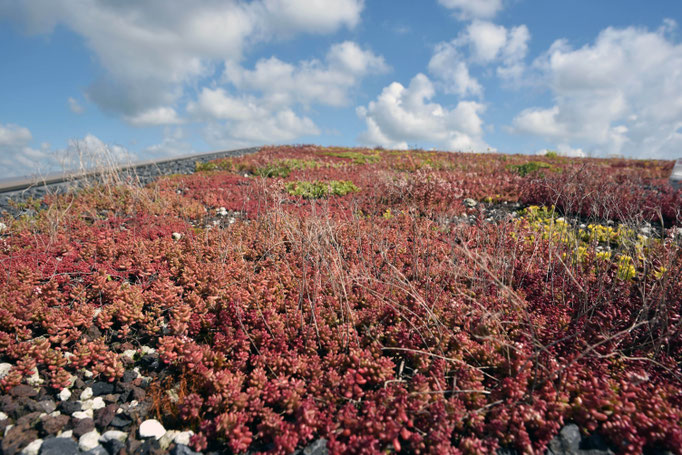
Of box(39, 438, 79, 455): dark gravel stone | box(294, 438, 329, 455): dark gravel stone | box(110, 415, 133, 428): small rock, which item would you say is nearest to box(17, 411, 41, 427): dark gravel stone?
box(39, 438, 79, 455): dark gravel stone

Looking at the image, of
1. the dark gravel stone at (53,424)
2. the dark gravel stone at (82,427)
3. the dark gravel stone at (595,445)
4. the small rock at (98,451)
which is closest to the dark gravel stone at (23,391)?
the dark gravel stone at (53,424)

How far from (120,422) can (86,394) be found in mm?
600

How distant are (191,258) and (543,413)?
484 centimetres

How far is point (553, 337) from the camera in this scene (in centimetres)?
382

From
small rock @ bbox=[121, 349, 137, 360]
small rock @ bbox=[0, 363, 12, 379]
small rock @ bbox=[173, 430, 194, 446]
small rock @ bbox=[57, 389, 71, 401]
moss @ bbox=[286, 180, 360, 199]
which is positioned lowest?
small rock @ bbox=[173, 430, 194, 446]

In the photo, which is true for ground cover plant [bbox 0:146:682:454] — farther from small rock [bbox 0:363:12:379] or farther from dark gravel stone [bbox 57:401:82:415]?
dark gravel stone [bbox 57:401:82:415]

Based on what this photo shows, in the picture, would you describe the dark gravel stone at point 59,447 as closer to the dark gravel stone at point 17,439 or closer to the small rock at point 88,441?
the small rock at point 88,441

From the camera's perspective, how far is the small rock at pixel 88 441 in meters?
2.85

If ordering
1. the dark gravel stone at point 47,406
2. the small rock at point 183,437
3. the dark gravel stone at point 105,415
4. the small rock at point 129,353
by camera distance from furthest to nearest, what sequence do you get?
the small rock at point 129,353
the dark gravel stone at point 47,406
the dark gravel stone at point 105,415
the small rock at point 183,437

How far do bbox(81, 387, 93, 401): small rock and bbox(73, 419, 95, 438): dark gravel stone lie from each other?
341 mm

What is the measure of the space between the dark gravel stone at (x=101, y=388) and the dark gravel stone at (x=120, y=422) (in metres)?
0.42

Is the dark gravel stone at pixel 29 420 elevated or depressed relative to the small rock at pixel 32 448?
elevated

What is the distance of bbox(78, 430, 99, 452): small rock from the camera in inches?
112

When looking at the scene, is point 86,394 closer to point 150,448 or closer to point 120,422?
point 120,422
